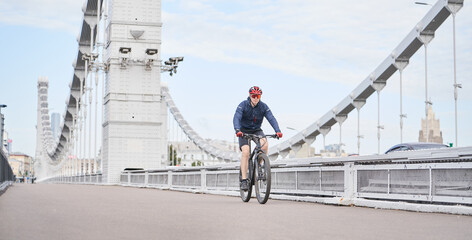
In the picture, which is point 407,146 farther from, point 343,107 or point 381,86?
point 343,107

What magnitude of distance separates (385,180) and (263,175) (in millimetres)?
1656

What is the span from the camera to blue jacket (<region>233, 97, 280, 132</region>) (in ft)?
33.0

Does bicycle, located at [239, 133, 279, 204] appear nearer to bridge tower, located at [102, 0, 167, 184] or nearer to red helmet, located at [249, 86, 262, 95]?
red helmet, located at [249, 86, 262, 95]

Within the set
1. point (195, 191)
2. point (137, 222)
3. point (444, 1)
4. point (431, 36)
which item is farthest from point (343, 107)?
point (137, 222)

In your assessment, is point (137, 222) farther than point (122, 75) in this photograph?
No

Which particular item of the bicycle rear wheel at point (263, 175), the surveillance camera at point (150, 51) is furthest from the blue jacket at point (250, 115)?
the surveillance camera at point (150, 51)

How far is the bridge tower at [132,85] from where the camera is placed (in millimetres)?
37781

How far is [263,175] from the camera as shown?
9.77 meters

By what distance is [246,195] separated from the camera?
10.5 metres

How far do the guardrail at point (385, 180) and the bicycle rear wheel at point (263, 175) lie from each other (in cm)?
97

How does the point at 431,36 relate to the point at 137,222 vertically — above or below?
above

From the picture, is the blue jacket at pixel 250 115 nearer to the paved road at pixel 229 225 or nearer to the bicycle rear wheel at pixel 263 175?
the bicycle rear wheel at pixel 263 175

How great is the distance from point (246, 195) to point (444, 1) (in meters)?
22.4

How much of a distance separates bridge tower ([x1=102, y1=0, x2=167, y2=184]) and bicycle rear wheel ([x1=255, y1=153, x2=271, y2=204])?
28.2m
